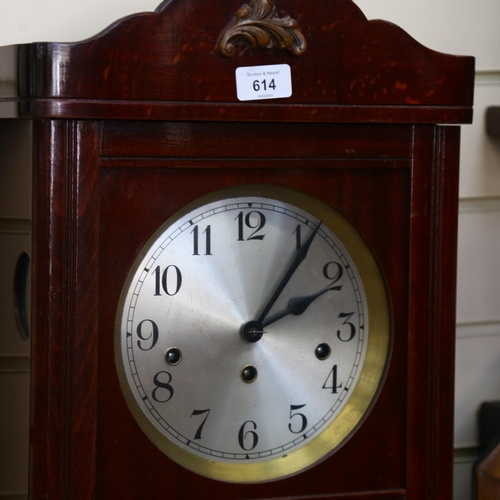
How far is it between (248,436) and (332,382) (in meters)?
0.13

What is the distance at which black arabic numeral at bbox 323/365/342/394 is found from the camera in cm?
105

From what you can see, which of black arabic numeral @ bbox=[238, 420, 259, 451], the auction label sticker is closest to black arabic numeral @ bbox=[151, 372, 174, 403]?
black arabic numeral @ bbox=[238, 420, 259, 451]

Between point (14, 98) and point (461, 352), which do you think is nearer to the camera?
point (14, 98)

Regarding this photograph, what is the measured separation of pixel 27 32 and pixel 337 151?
609 millimetres

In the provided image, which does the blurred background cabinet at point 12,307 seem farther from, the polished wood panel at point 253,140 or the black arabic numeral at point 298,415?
the black arabic numeral at point 298,415

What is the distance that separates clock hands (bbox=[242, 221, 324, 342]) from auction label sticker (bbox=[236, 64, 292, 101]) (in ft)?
0.59

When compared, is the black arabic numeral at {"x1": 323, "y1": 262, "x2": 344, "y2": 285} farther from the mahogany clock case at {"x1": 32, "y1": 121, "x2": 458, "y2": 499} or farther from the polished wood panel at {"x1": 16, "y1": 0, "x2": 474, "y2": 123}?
the polished wood panel at {"x1": 16, "y1": 0, "x2": 474, "y2": 123}

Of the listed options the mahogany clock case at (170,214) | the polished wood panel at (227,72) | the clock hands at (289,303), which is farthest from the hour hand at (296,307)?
the polished wood panel at (227,72)

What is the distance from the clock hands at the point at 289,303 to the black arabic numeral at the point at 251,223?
0.05 m

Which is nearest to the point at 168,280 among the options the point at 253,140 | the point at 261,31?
the point at 253,140

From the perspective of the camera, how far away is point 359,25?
39.4 inches

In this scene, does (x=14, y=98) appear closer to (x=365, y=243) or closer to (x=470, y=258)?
(x=365, y=243)

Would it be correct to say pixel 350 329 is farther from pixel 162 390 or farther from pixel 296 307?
pixel 162 390

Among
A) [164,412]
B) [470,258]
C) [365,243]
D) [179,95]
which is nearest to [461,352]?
[470,258]
